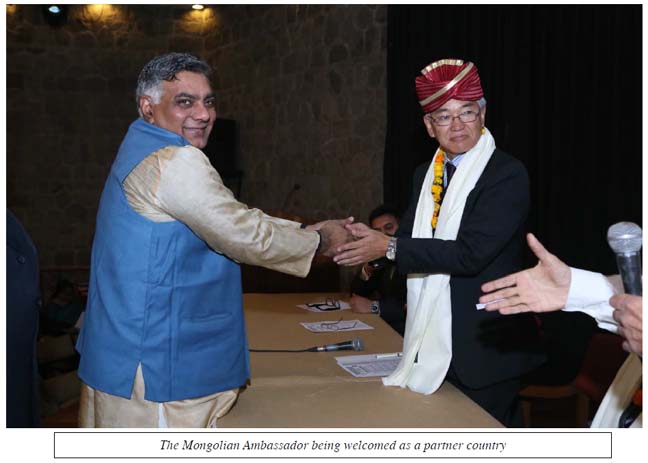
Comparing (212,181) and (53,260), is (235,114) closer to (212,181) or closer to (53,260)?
(53,260)

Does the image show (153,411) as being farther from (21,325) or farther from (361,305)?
(361,305)

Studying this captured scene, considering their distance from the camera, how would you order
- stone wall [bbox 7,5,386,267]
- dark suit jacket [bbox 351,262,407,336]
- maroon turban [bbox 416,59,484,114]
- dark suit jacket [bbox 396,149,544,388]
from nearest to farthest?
dark suit jacket [bbox 396,149,544,388] < maroon turban [bbox 416,59,484,114] < dark suit jacket [bbox 351,262,407,336] < stone wall [bbox 7,5,386,267]

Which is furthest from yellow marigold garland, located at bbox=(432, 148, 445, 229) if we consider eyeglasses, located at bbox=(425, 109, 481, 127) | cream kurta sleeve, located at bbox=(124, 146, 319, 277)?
cream kurta sleeve, located at bbox=(124, 146, 319, 277)

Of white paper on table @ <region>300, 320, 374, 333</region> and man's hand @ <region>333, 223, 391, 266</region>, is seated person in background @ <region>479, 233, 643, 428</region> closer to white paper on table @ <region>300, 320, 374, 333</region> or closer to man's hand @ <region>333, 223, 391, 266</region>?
man's hand @ <region>333, 223, 391, 266</region>

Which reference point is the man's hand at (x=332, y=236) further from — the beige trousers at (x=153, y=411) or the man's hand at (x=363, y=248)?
the beige trousers at (x=153, y=411)

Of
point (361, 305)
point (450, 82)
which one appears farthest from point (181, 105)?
point (361, 305)

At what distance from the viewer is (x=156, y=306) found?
1.79 meters

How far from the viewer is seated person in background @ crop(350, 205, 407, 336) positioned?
327 centimetres

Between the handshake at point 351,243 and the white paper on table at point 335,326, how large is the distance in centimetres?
68

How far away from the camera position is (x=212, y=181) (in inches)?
73.5

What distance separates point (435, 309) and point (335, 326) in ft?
3.38

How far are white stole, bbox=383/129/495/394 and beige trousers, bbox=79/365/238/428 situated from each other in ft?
1.89

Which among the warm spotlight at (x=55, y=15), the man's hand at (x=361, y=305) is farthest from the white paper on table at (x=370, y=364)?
the warm spotlight at (x=55, y=15)

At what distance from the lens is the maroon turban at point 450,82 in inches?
83.7
